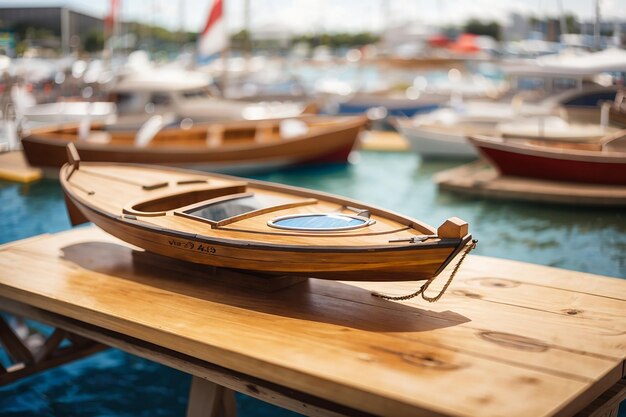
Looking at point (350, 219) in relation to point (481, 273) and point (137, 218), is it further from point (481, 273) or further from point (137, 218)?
point (137, 218)

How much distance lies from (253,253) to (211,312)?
404 mm

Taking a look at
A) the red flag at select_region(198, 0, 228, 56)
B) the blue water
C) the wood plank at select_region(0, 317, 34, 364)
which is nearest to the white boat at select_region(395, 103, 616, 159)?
the blue water

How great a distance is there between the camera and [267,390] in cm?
392

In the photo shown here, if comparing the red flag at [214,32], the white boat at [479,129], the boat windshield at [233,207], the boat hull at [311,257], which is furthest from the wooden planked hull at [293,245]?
the red flag at [214,32]

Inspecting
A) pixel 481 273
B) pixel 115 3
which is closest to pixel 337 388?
pixel 481 273

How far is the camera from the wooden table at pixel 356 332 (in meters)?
3.41

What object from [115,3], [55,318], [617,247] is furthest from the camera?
[115,3]

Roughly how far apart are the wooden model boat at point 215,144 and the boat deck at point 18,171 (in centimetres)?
21

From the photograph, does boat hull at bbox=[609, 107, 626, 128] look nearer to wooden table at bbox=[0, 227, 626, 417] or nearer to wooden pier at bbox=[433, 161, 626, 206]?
wooden pier at bbox=[433, 161, 626, 206]

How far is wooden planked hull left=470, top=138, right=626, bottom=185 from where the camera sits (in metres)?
11.1

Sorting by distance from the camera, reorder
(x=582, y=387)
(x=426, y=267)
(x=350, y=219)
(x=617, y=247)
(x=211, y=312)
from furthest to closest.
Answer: (x=617, y=247), (x=350, y=219), (x=211, y=312), (x=426, y=267), (x=582, y=387)

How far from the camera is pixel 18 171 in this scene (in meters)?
14.0

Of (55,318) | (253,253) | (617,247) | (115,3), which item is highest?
(115,3)

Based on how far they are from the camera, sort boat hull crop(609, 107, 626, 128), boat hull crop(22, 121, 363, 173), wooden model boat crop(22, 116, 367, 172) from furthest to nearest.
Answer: wooden model boat crop(22, 116, 367, 172)
boat hull crop(22, 121, 363, 173)
boat hull crop(609, 107, 626, 128)
